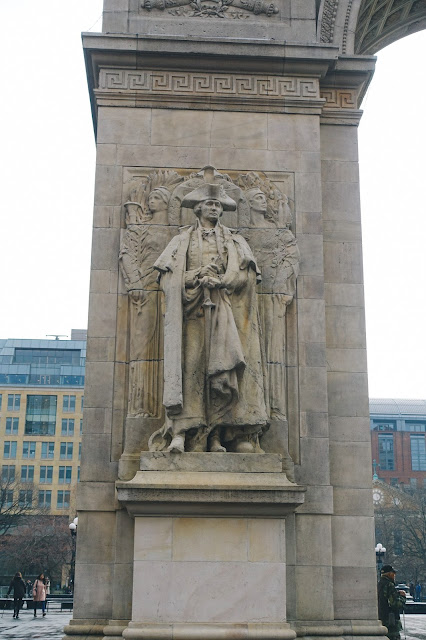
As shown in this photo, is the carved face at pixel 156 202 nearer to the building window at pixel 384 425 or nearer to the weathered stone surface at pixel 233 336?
the weathered stone surface at pixel 233 336

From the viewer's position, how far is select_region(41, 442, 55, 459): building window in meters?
103

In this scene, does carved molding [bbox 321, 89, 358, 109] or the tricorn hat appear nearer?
the tricorn hat

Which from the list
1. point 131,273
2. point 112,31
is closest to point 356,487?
point 131,273

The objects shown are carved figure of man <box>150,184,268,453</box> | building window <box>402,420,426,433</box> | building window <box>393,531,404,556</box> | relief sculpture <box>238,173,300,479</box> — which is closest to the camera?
carved figure of man <box>150,184,268,453</box>

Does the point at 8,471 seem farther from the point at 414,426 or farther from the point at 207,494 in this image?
the point at 207,494

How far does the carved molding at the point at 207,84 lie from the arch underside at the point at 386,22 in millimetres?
3470

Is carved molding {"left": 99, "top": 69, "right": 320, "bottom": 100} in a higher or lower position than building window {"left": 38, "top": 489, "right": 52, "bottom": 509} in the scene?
higher

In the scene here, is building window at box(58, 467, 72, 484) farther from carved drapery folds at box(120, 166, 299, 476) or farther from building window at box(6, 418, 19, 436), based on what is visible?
carved drapery folds at box(120, 166, 299, 476)

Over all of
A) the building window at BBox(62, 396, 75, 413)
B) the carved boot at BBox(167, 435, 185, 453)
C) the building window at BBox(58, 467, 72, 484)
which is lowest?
the carved boot at BBox(167, 435, 185, 453)

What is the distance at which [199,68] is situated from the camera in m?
15.1

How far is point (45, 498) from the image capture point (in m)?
99.5

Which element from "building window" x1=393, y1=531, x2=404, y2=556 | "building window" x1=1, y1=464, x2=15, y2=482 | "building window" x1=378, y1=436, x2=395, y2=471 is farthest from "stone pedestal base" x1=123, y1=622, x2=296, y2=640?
"building window" x1=378, y1=436, x2=395, y2=471

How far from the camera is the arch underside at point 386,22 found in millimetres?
18173

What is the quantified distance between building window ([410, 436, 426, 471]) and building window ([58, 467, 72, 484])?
59.9 m
